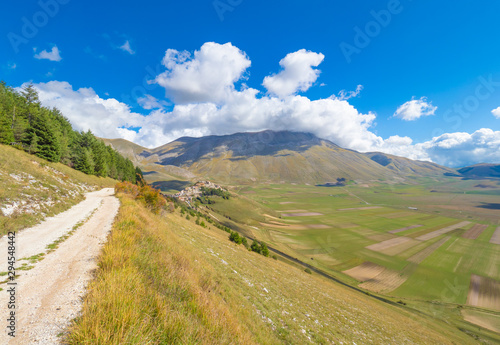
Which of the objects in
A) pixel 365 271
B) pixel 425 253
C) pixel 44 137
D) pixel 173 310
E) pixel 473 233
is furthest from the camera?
pixel 473 233

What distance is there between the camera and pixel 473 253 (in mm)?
79562

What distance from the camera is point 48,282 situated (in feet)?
21.7

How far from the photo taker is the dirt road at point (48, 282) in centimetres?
443

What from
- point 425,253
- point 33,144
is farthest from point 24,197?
point 425,253

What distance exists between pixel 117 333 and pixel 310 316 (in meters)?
15.2

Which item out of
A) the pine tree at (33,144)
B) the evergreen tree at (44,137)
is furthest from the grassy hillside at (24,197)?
the evergreen tree at (44,137)

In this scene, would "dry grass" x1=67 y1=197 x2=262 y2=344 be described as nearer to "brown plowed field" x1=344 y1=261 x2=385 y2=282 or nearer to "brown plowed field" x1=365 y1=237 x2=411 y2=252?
"brown plowed field" x1=344 y1=261 x2=385 y2=282

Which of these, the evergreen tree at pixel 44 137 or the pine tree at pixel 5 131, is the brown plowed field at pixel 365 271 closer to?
the evergreen tree at pixel 44 137

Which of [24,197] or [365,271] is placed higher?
[24,197]

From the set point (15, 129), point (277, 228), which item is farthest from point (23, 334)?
point (277, 228)

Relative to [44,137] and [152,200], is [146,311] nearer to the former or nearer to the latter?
[152,200]

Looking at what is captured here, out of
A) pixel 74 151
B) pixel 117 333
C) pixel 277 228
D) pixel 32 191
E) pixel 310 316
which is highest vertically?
pixel 74 151

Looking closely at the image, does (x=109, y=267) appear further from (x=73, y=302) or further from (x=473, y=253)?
(x=473, y=253)

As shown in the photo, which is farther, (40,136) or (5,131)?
(40,136)
